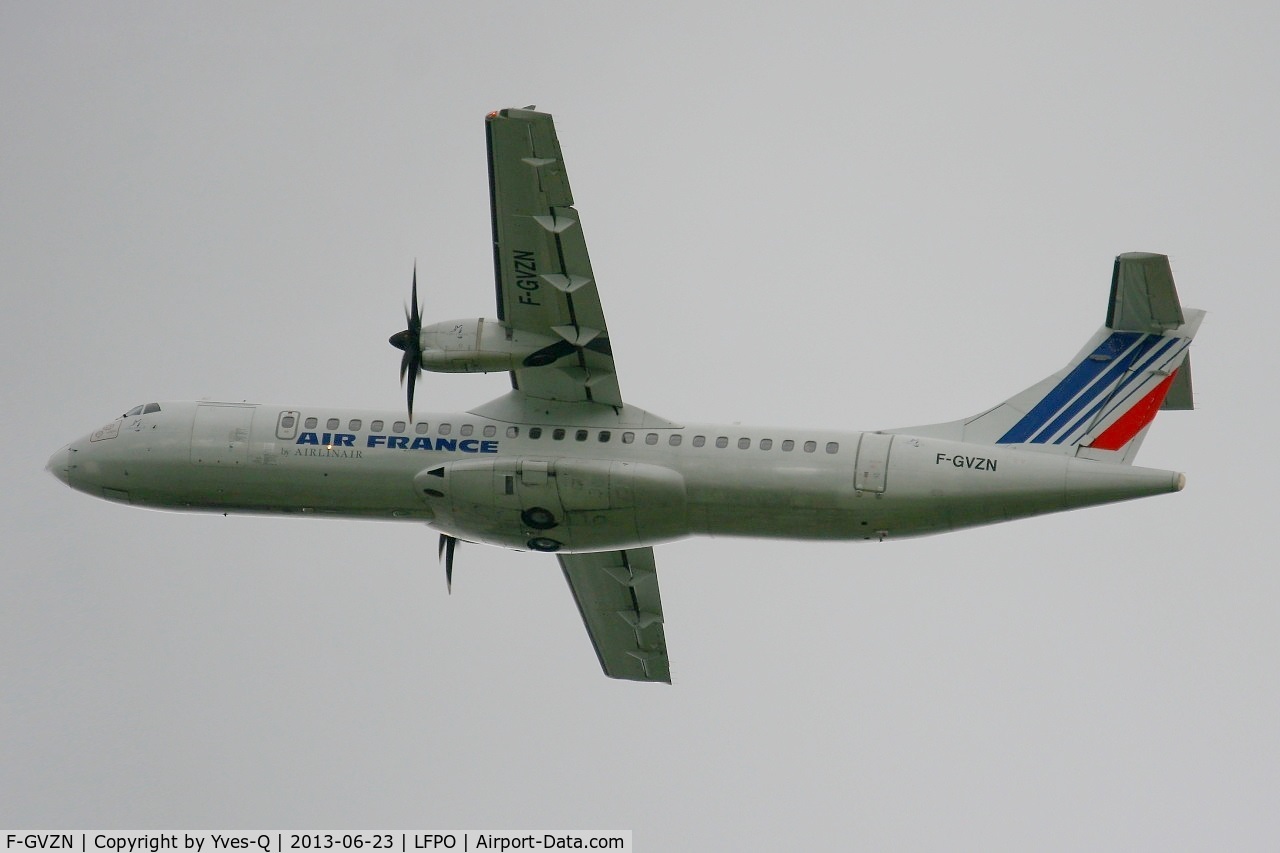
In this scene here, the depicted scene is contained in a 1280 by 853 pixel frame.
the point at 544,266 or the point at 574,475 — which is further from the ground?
the point at 544,266

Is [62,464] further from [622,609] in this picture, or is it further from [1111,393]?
[1111,393]

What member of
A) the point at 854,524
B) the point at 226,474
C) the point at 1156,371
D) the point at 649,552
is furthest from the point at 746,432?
the point at 226,474

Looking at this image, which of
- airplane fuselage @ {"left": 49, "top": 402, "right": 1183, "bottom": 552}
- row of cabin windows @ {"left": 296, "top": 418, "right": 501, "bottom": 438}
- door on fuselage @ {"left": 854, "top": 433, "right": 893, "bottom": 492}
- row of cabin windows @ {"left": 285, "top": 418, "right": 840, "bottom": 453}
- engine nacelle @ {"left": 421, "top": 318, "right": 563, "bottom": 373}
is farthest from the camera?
row of cabin windows @ {"left": 296, "top": 418, "right": 501, "bottom": 438}

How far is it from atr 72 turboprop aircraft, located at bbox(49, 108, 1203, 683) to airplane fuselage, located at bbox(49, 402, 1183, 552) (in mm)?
40

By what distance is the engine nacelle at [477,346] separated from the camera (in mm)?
33031

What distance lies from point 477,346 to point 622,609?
8650 mm

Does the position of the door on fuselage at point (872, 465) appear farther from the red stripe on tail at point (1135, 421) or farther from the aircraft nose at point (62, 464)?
the aircraft nose at point (62, 464)

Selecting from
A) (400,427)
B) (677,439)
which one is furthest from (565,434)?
(400,427)

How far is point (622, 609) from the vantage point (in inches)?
1533

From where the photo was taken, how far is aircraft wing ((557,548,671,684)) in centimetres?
3806

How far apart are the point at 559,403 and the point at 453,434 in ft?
7.35

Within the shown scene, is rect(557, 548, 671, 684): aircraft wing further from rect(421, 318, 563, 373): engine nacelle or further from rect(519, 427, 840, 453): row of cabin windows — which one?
rect(421, 318, 563, 373): engine nacelle

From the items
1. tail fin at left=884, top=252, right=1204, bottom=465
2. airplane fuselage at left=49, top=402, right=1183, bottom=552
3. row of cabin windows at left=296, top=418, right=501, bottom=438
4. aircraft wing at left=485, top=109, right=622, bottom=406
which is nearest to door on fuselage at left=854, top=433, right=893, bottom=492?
airplane fuselage at left=49, top=402, right=1183, bottom=552

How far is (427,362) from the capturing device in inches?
1304
